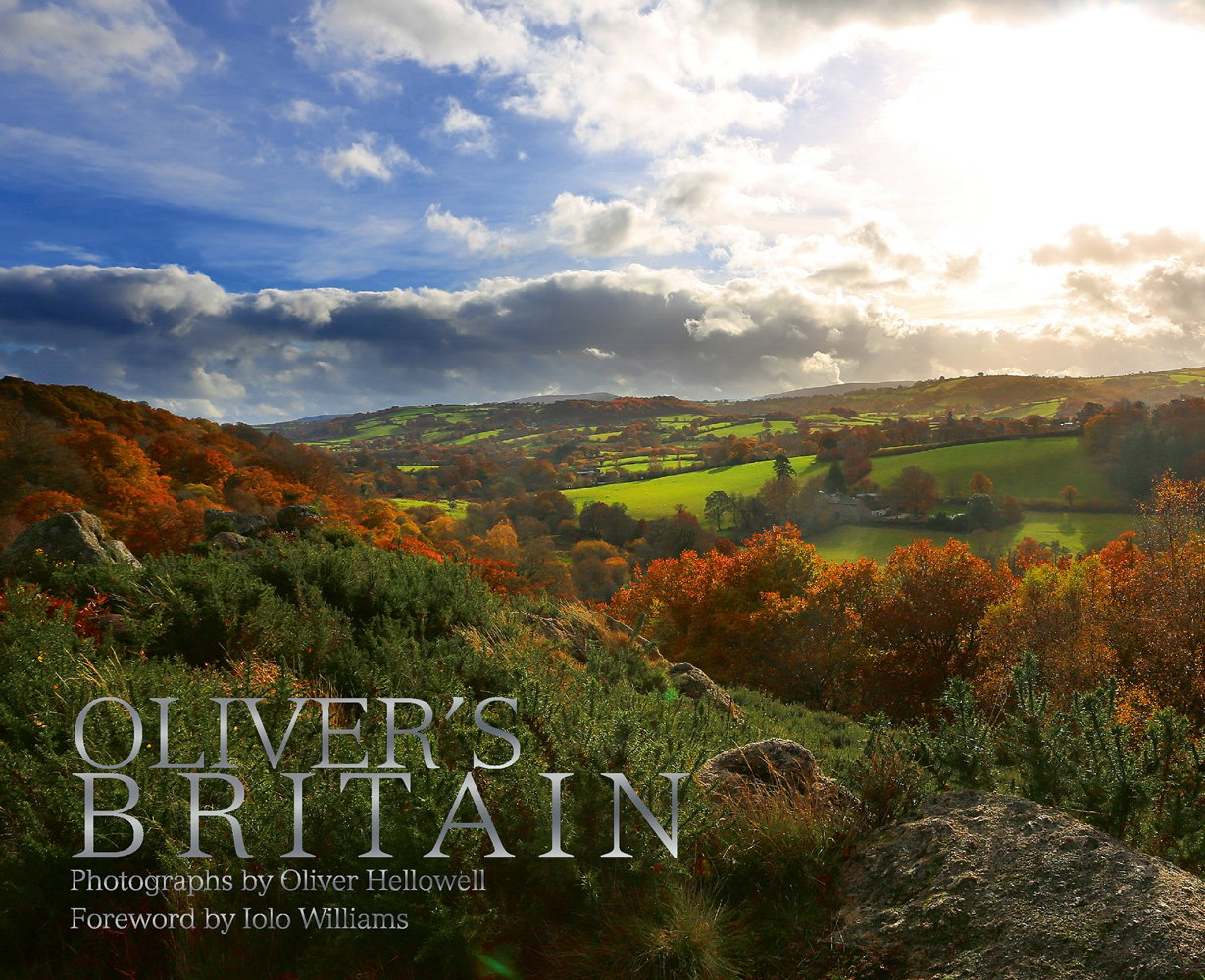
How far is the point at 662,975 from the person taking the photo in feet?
11.8

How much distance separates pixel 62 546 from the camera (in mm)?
10711

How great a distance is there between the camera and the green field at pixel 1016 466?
74000 mm

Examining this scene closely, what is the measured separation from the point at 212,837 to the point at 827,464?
3489 inches

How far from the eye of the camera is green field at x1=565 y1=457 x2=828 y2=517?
7869 cm

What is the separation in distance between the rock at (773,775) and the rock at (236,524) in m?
12.8

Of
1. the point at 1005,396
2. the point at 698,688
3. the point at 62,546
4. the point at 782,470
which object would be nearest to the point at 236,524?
the point at 62,546

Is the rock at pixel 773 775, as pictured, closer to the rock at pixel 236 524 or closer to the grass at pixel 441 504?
the rock at pixel 236 524

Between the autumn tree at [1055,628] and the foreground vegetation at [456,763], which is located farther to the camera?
the autumn tree at [1055,628]

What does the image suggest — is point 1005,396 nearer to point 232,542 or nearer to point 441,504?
point 441,504

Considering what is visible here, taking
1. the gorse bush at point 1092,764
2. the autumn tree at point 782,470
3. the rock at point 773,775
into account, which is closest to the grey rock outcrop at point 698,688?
the rock at point 773,775

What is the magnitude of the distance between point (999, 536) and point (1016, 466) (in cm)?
1958

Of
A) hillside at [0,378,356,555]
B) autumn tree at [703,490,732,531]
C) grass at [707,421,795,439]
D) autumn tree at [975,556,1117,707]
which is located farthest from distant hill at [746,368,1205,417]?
hillside at [0,378,356,555]

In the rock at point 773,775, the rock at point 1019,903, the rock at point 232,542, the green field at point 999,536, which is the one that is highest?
the rock at point 232,542

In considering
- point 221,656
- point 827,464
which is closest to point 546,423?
point 827,464
